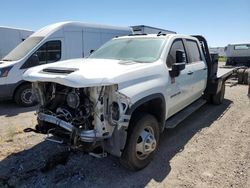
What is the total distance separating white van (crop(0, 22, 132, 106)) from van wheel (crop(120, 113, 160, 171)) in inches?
178

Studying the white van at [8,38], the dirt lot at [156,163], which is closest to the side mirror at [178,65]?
the dirt lot at [156,163]

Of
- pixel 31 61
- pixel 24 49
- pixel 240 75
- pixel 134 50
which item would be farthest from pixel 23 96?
pixel 240 75

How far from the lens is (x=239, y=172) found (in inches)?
157

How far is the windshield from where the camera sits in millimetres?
4581

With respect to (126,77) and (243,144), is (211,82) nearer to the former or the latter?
(243,144)

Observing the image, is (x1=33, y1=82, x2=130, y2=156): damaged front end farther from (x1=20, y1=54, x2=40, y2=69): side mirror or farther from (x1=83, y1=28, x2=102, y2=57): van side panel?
(x1=83, y1=28, x2=102, y2=57): van side panel

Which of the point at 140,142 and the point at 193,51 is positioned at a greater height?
the point at 193,51

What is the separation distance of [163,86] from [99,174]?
1.69m

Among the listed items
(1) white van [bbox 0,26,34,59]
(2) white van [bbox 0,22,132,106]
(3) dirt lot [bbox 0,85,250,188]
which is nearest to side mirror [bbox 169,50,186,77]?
(3) dirt lot [bbox 0,85,250,188]

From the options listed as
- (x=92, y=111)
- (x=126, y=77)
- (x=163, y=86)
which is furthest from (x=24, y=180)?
(x=163, y=86)

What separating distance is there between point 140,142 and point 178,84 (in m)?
1.50

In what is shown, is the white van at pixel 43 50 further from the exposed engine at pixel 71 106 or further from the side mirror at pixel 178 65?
the side mirror at pixel 178 65

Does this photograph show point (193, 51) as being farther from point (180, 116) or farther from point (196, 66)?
point (180, 116)

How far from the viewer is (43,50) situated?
28.5ft
